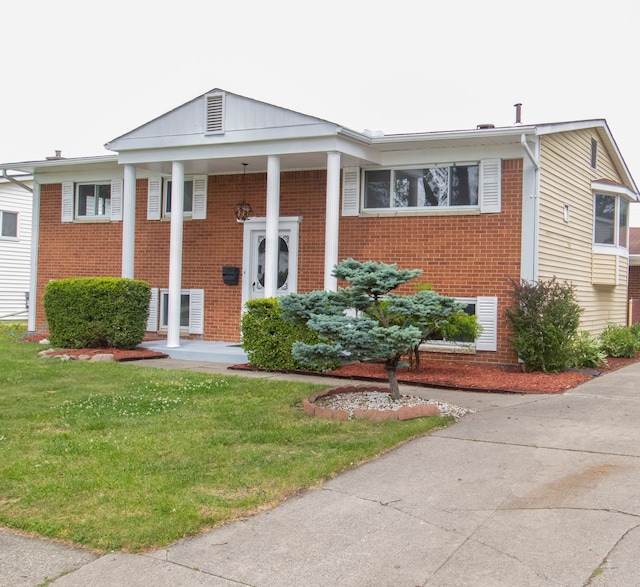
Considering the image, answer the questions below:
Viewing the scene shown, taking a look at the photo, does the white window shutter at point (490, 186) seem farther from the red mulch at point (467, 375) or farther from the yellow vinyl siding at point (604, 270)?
the yellow vinyl siding at point (604, 270)

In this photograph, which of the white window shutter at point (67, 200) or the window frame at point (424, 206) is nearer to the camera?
the window frame at point (424, 206)

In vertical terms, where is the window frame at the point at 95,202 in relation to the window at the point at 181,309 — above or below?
above

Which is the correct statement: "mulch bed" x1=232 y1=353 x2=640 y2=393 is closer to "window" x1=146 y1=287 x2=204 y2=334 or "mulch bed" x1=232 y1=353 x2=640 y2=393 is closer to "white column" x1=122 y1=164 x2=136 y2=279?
"window" x1=146 y1=287 x2=204 y2=334

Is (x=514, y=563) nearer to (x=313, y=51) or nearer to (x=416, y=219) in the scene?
(x=416, y=219)

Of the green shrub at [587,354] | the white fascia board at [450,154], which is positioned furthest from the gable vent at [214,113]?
the green shrub at [587,354]

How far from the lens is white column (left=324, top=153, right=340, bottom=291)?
489 inches

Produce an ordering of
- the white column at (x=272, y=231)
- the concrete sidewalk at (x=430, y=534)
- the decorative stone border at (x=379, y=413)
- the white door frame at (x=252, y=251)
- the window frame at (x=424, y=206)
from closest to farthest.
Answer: the concrete sidewalk at (x=430, y=534)
the decorative stone border at (x=379, y=413)
the window frame at (x=424, y=206)
the white column at (x=272, y=231)
the white door frame at (x=252, y=251)

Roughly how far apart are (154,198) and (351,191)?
467cm

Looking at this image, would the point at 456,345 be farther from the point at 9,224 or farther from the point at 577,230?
the point at 9,224

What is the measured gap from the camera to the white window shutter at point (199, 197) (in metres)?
15.1

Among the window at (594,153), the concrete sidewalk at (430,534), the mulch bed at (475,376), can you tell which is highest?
the window at (594,153)

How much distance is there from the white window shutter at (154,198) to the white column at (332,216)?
15.6 ft

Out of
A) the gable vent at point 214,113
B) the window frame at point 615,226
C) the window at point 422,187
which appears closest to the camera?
the window at point 422,187

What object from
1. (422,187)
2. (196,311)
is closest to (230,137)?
(422,187)
